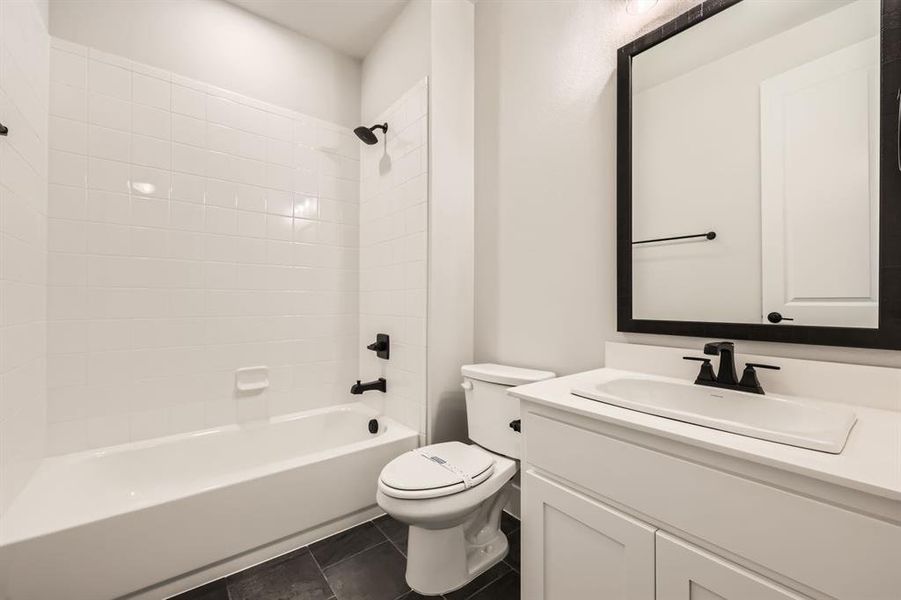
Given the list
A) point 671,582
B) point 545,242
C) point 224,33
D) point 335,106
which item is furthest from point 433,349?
point 224,33

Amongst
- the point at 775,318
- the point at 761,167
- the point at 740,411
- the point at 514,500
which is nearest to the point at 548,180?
the point at 761,167

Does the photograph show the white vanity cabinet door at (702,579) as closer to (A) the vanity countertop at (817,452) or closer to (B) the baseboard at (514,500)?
(A) the vanity countertop at (817,452)

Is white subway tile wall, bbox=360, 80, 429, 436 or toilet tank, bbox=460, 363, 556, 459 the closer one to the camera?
toilet tank, bbox=460, 363, 556, 459

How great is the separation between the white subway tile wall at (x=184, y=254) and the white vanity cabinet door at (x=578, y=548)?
1.59 meters

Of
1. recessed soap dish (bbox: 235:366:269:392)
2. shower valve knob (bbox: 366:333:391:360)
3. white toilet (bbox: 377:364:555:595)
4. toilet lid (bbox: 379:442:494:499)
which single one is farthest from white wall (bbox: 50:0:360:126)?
toilet lid (bbox: 379:442:494:499)

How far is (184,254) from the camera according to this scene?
185 cm

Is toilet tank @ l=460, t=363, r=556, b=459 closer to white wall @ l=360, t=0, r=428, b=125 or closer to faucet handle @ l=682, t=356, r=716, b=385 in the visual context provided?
faucet handle @ l=682, t=356, r=716, b=385

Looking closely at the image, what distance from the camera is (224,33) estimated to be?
1.96m

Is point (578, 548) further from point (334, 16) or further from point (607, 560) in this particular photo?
point (334, 16)

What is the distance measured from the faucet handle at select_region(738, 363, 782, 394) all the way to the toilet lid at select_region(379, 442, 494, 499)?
2.82 ft

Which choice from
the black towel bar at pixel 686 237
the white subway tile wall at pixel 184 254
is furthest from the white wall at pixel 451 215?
the black towel bar at pixel 686 237

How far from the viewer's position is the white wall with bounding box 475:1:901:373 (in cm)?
144

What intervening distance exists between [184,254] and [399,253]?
1088 millimetres

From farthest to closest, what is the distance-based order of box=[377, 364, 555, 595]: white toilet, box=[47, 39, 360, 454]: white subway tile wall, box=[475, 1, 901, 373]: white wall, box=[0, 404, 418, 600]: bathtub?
box=[47, 39, 360, 454]: white subway tile wall < box=[475, 1, 901, 373]: white wall < box=[377, 364, 555, 595]: white toilet < box=[0, 404, 418, 600]: bathtub
